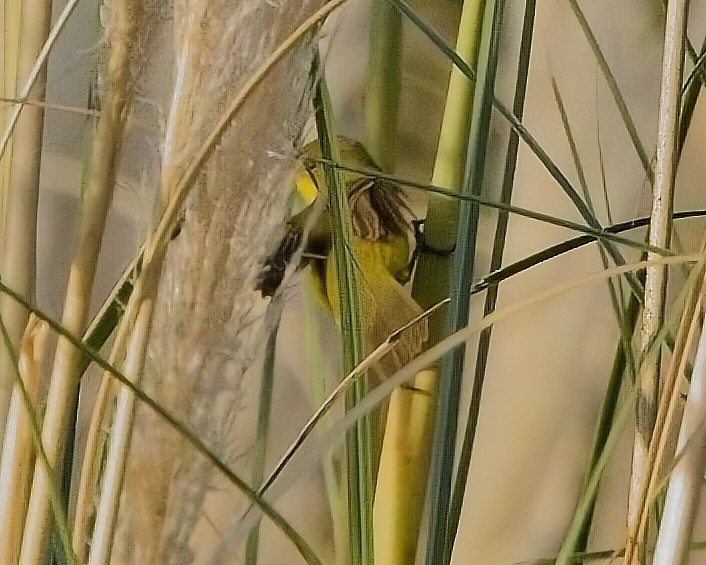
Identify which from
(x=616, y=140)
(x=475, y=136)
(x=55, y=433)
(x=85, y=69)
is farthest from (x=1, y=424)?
(x=616, y=140)

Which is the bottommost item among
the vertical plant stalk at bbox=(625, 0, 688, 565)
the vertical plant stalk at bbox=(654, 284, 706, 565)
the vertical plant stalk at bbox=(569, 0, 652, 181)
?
the vertical plant stalk at bbox=(654, 284, 706, 565)

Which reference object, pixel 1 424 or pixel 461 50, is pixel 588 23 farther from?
pixel 1 424

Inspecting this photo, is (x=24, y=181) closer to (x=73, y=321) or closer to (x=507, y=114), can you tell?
(x=73, y=321)

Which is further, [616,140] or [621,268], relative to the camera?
[616,140]

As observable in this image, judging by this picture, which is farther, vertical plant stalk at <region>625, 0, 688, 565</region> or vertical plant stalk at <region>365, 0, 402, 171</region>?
vertical plant stalk at <region>365, 0, 402, 171</region>

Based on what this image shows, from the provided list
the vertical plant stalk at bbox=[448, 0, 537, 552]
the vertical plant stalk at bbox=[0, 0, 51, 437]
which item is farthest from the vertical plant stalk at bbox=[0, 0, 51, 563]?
the vertical plant stalk at bbox=[448, 0, 537, 552]

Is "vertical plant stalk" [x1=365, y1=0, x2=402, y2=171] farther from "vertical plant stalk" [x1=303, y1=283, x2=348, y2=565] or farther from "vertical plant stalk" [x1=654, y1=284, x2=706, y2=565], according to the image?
"vertical plant stalk" [x1=654, y1=284, x2=706, y2=565]
